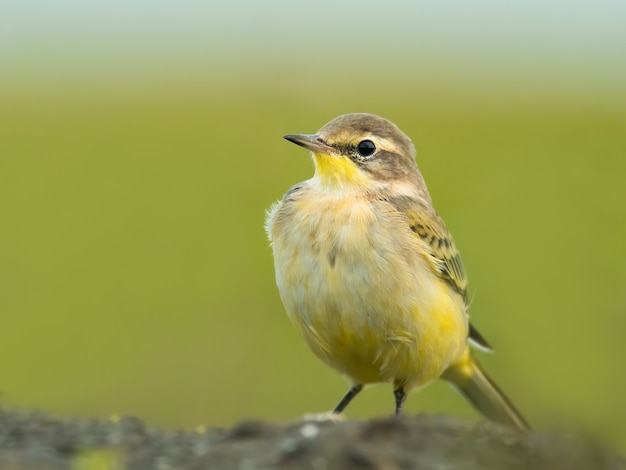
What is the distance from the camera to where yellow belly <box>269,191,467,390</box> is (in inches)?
312

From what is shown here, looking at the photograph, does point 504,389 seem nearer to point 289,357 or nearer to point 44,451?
point 289,357

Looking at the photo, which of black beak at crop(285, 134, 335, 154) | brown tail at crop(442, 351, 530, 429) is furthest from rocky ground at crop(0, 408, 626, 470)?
brown tail at crop(442, 351, 530, 429)

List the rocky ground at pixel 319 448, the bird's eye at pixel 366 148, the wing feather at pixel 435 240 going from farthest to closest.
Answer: the bird's eye at pixel 366 148
the wing feather at pixel 435 240
the rocky ground at pixel 319 448

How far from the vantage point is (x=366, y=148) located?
30.0 ft

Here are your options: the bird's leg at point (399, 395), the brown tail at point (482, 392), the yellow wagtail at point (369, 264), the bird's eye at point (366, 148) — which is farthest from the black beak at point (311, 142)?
the brown tail at point (482, 392)

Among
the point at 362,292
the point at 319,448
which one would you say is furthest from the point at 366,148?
the point at 319,448

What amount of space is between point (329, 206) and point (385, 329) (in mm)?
A: 990

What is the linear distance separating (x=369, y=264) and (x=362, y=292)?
0.22m

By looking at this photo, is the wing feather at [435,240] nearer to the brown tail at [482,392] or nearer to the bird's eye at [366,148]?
the brown tail at [482,392]

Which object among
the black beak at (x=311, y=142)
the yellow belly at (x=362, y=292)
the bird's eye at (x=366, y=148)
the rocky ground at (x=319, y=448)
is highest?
the black beak at (x=311, y=142)

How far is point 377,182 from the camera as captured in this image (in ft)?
29.6

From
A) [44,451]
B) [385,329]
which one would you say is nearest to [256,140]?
[385,329]

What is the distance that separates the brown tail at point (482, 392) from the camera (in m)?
9.68

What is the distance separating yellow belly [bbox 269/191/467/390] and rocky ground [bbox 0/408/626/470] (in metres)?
1.54
